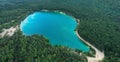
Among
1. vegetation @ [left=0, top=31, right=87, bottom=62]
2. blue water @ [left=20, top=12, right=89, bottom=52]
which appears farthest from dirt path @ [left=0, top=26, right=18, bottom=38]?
vegetation @ [left=0, top=31, right=87, bottom=62]

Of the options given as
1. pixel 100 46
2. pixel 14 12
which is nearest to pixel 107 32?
pixel 100 46

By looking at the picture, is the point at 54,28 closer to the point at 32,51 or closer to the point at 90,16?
the point at 90,16

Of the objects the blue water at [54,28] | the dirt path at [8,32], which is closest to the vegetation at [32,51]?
the blue water at [54,28]

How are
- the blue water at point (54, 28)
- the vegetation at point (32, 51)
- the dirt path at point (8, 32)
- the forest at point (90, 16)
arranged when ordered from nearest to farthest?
the vegetation at point (32, 51)
the forest at point (90, 16)
the blue water at point (54, 28)
the dirt path at point (8, 32)

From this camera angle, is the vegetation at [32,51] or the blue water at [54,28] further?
the blue water at [54,28]

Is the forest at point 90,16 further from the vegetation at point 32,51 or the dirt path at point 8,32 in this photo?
the vegetation at point 32,51

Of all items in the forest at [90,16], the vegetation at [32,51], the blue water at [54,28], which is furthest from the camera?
the blue water at [54,28]

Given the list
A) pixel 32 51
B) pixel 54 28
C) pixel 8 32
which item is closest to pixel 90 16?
pixel 54 28
